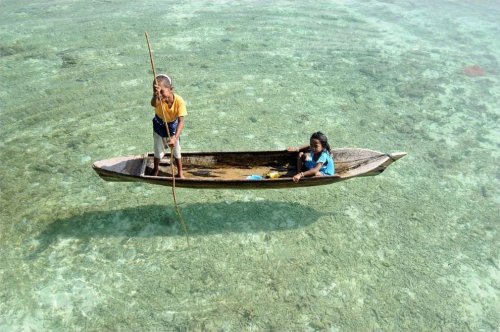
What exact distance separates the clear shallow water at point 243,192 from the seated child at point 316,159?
0.87m

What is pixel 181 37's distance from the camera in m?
12.1

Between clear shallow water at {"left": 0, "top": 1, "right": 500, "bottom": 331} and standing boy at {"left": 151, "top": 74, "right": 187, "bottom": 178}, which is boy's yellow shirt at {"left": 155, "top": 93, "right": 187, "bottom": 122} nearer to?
standing boy at {"left": 151, "top": 74, "right": 187, "bottom": 178}

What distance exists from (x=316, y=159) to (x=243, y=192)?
1.57 m

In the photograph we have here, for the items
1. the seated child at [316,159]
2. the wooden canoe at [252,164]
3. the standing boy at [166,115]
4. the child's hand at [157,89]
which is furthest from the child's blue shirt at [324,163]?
the child's hand at [157,89]

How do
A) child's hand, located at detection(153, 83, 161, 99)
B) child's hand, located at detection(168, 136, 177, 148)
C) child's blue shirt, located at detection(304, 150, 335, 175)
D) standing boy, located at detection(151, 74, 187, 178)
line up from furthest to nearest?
child's blue shirt, located at detection(304, 150, 335, 175), child's hand, located at detection(168, 136, 177, 148), standing boy, located at detection(151, 74, 187, 178), child's hand, located at detection(153, 83, 161, 99)

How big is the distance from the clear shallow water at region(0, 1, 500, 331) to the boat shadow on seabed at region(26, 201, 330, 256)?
3cm

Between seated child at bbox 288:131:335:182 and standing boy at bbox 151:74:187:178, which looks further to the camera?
seated child at bbox 288:131:335:182

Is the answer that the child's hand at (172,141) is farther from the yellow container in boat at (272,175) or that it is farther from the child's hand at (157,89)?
the yellow container in boat at (272,175)

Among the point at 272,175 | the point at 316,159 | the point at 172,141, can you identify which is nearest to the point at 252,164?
the point at 272,175

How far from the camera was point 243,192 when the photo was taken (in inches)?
285

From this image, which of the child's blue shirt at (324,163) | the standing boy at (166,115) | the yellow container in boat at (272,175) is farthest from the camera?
the yellow container in boat at (272,175)

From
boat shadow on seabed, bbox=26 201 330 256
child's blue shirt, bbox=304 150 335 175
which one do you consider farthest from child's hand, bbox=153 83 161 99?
child's blue shirt, bbox=304 150 335 175

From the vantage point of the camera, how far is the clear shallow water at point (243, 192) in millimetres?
5480

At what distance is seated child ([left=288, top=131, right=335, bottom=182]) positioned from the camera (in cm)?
609
